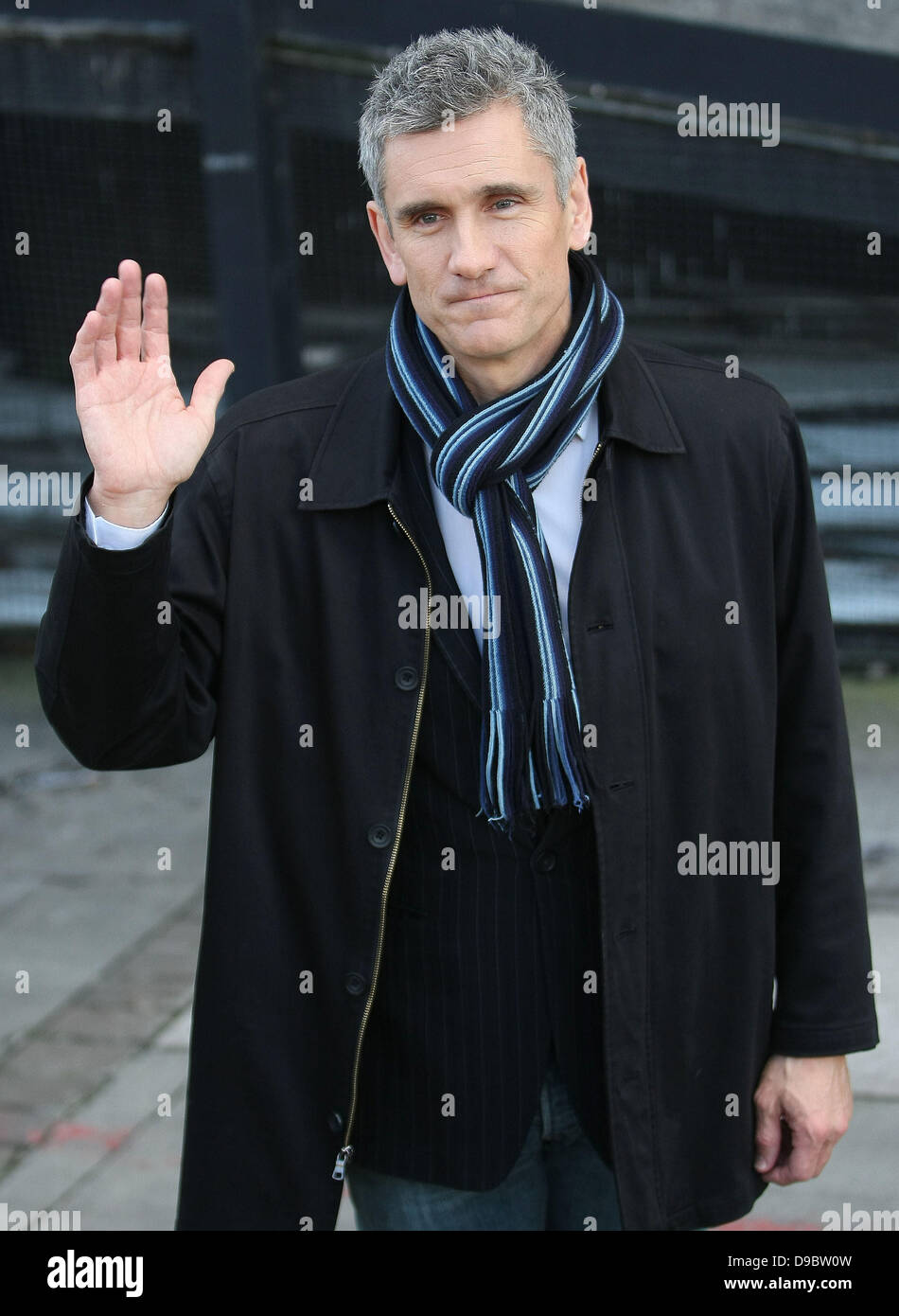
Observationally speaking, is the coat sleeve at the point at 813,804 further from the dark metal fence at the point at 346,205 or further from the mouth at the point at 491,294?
the dark metal fence at the point at 346,205

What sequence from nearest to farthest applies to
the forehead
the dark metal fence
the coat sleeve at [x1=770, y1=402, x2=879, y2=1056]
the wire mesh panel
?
1. the forehead
2. the coat sleeve at [x1=770, y1=402, x2=879, y2=1056]
3. the dark metal fence
4. the wire mesh panel

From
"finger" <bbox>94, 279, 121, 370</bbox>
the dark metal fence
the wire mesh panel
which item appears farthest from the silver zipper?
the wire mesh panel

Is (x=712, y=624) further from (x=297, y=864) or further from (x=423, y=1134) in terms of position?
(x=423, y=1134)

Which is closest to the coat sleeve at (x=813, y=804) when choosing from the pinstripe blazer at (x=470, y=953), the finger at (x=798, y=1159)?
the finger at (x=798, y=1159)

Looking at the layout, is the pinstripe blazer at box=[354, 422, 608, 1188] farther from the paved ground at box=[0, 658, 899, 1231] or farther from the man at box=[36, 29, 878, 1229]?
the paved ground at box=[0, 658, 899, 1231]

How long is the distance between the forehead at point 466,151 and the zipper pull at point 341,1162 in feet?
4.30

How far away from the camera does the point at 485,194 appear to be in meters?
2.04

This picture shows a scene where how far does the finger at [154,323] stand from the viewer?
209 centimetres

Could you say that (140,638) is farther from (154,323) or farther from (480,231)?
(480,231)

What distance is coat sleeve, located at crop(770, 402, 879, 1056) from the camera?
2248 mm

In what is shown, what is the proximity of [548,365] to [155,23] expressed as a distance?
496 cm

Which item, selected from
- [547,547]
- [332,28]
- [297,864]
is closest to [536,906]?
[297,864]

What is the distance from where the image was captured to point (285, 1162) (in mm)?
2236

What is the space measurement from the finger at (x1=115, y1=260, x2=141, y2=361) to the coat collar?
0.29 meters
